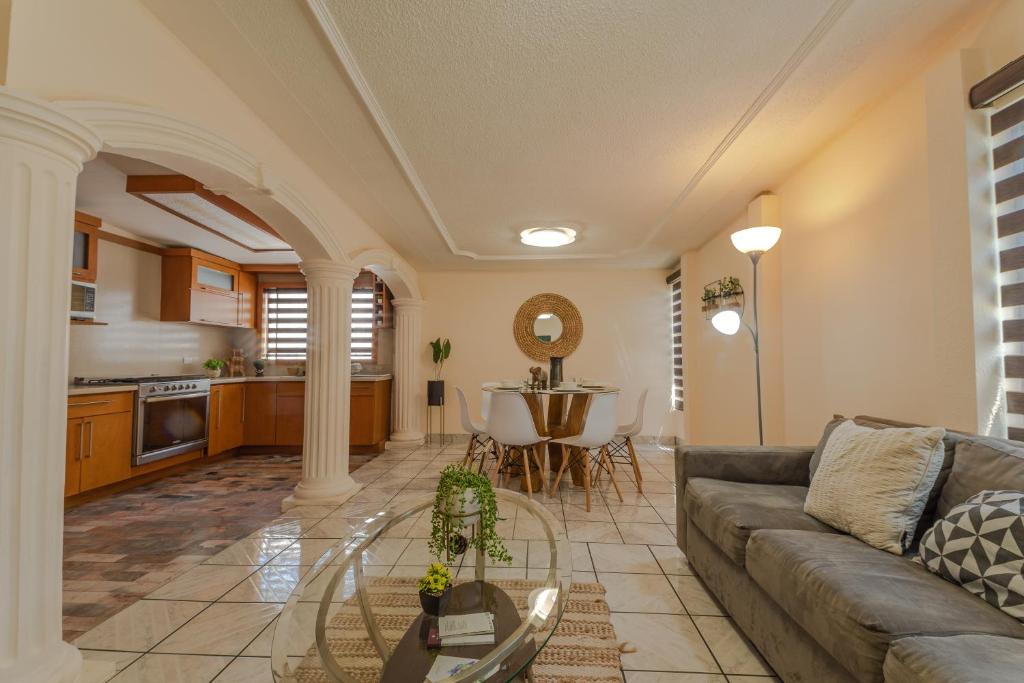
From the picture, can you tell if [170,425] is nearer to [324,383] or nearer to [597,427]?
[324,383]

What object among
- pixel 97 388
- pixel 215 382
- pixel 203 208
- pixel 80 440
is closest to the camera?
pixel 80 440

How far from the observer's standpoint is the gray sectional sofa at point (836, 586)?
0.97 metres

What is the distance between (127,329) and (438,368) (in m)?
3.51

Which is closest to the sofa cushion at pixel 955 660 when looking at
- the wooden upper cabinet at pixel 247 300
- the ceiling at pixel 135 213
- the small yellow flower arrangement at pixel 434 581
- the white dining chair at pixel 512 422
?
the small yellow flower arrangement at pixel 434 581

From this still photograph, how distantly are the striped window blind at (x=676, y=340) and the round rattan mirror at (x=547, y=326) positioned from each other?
1.31m

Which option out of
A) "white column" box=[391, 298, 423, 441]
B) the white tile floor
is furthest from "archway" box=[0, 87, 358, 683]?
"white column" box=[391, 298, 423, 441]

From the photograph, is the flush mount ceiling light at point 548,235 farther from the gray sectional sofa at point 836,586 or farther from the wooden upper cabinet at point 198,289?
the wooden upper cabinet at point 198,289

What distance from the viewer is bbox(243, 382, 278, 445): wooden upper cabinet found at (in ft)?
17.0

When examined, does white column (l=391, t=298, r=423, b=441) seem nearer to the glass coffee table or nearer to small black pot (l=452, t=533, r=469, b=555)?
the glass coffee table

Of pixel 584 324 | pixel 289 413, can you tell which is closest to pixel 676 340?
pixel 584 324

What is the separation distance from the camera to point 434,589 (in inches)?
47.3

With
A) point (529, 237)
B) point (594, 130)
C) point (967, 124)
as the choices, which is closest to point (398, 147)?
point (594, 130)

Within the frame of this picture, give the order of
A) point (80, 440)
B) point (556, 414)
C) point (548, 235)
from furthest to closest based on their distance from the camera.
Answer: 1. point (556, 414)
2. point (548, 235)
3. point (80, 440)

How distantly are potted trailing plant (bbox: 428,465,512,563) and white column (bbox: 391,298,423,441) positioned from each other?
184 inches
